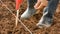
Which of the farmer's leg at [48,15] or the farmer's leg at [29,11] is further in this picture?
the farmer's leg at [29,11]

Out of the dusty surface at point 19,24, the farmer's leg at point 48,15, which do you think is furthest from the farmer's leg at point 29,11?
the farmer's leg at point 48,15

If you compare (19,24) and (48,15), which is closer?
(48,15)

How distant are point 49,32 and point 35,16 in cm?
38

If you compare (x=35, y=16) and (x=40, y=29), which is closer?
(x=40, y=29)

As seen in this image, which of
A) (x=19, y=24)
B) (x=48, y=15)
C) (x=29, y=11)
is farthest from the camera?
(x=29, y=11)

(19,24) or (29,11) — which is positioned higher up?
(29,11)

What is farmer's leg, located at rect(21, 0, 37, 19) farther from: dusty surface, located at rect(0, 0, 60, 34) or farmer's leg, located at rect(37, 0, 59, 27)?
farmer's leg, located at rect(37, 0, 59, 27)

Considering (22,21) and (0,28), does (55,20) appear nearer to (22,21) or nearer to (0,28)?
(22,21)

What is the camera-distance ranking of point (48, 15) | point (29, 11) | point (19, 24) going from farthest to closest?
1. point (29, 11)
2. point (19, 24)
3. point (48, 15)

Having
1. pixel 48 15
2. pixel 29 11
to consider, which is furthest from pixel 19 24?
pixel 48 15

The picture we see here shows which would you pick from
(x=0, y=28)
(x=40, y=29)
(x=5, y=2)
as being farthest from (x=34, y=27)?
(x=5, y=2)

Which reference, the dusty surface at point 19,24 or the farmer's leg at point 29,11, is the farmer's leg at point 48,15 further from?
the farmer's leg at point 29,11

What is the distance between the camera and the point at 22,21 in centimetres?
216

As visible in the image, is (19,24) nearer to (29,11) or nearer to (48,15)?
(29,11)
